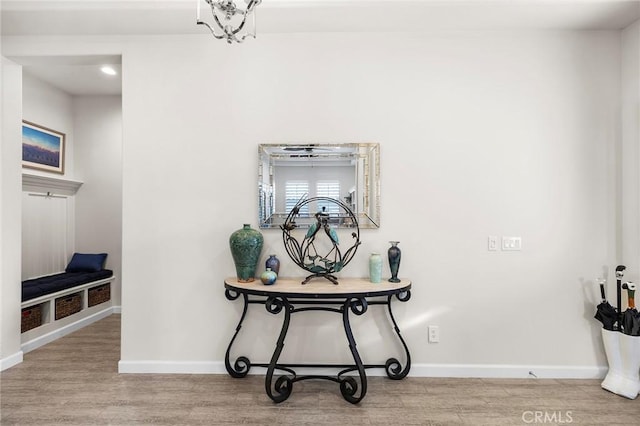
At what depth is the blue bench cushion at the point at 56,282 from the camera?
3.21 m

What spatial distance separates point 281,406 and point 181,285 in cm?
124

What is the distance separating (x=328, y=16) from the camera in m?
2.50

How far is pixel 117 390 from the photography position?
240 centimetres

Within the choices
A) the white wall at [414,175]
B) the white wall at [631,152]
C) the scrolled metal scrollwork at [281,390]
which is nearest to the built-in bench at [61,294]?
the white wall at [414,175]

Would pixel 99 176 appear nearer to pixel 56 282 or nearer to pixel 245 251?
pixel 56 282

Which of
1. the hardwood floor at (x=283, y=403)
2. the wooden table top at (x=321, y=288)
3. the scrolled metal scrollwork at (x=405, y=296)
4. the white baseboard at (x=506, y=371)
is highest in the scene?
the wooden table top at (x=321, y=288)

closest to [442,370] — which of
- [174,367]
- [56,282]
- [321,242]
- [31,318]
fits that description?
[321,242]

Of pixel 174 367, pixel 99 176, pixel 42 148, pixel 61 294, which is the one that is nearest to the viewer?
pixel 174 367

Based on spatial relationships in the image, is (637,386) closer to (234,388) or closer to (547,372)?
(547,372)

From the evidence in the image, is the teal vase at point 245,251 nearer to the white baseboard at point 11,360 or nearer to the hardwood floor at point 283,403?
the hardwood floor at point 283,403

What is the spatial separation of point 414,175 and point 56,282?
3919mm

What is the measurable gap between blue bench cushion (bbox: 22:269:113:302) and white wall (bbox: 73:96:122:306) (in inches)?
13.8
